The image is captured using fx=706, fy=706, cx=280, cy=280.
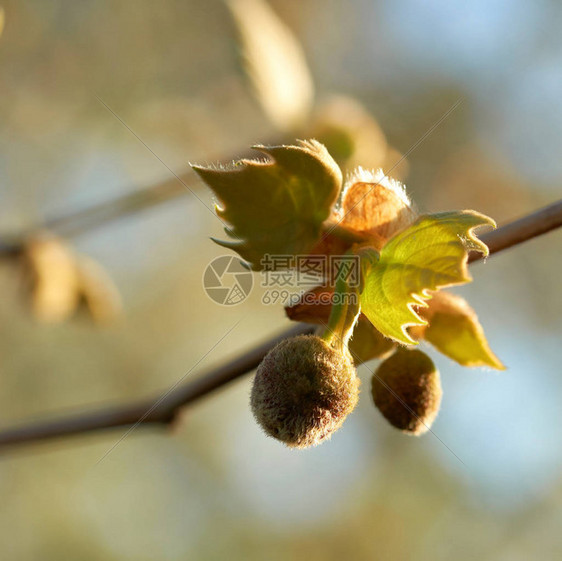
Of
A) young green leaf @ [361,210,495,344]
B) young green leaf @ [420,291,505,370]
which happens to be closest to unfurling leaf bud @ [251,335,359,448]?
young green leaf @ [361,210,495,344]

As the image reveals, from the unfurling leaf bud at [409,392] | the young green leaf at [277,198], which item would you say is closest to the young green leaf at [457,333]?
the unfurling leaf bud at [409,392]

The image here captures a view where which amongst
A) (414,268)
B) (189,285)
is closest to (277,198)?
(414,268)

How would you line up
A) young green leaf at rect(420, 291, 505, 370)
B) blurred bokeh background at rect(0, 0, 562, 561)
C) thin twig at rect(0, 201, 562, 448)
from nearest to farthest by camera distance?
thin twig at rect(0, 201, 562, 448) → young green leaf at rect(420, 291, 505, 370) → blurred bokeh background at rect(0, 0, 562, 561)

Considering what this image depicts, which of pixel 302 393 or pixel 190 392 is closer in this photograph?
pixel 302 393

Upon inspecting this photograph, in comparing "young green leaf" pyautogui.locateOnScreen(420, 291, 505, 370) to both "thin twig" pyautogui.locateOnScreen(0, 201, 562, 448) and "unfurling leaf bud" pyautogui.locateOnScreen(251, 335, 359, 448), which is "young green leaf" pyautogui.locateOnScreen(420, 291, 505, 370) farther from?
"unfurling leaf bud" pyautogui.locateOnScreen(251, 335, 359, 448)

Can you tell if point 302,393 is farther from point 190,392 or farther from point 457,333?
point 190,392

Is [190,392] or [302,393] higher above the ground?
[302,393]
